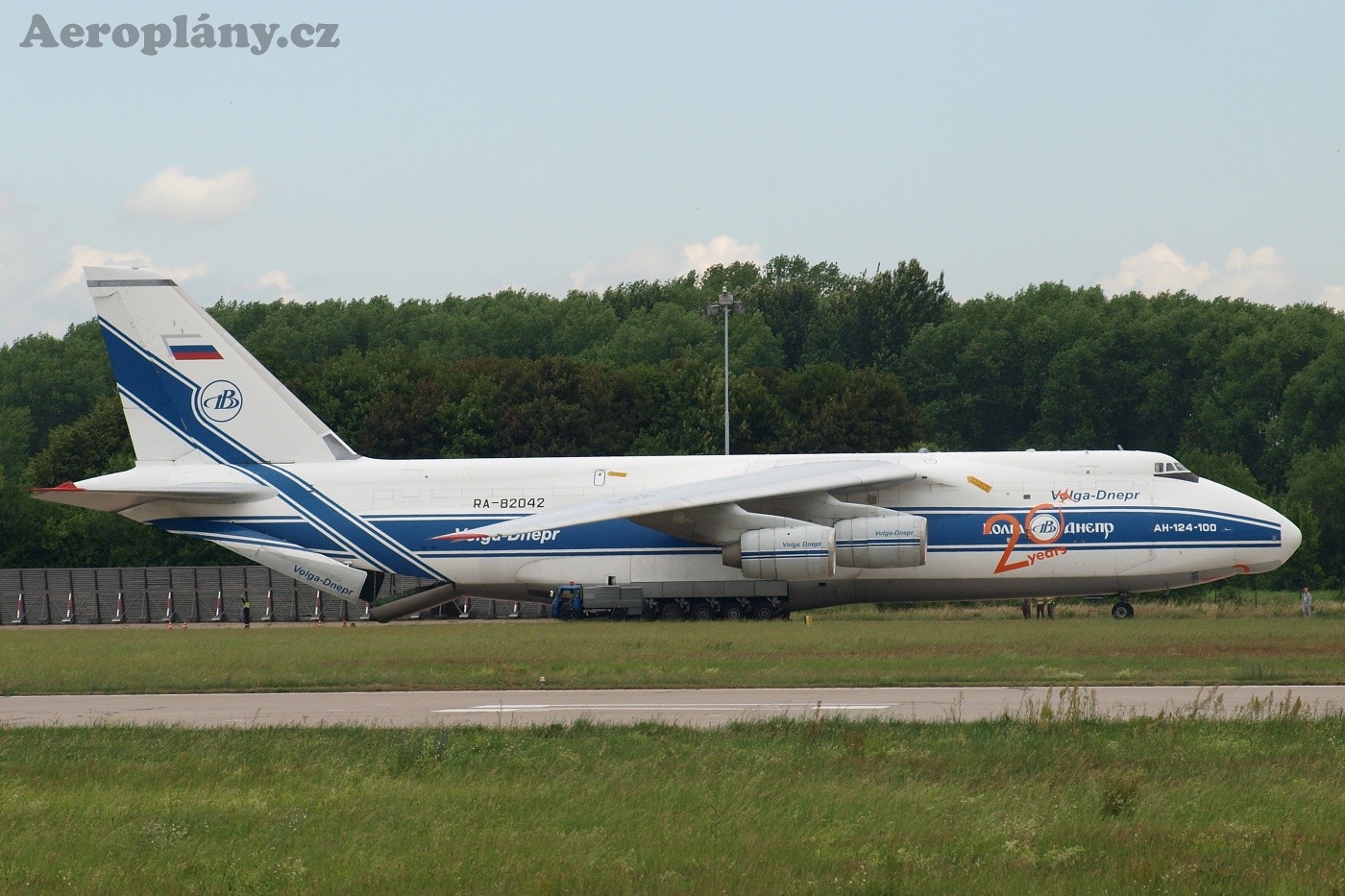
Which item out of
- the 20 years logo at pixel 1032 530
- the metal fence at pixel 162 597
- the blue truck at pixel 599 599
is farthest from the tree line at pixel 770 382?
the blue truck at pixel 599 599

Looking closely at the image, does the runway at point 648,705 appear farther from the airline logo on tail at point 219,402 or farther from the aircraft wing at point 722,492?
the airline logo on tail at point 219,402

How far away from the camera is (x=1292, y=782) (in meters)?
11.6

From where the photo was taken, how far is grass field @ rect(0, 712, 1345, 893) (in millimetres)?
9273

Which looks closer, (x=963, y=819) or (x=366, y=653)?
(x=963, y=819)

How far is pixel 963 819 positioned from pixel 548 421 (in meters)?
58.2

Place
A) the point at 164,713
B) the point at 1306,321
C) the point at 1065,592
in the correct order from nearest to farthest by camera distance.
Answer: the point at 164,713 < the point at 1065,592 < the point at 1306,321

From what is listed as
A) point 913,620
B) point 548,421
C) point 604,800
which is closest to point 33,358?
point 548,421

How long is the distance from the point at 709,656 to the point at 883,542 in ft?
30.1

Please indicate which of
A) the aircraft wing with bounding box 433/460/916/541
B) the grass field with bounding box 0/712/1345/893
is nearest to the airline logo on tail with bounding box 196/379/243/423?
the aircraft wing with bounding box 433/460/916/541

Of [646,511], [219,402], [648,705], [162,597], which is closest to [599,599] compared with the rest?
[646,511]

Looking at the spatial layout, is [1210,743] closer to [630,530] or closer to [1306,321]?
[630,530]

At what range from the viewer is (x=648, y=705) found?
1792cm

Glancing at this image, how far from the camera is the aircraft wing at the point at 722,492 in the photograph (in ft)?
100

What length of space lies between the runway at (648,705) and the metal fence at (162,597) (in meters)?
24.4
